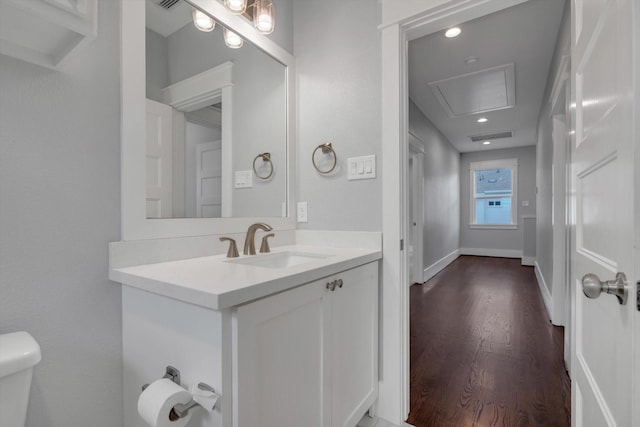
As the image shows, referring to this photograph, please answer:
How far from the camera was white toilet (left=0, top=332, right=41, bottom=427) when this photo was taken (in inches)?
26.6

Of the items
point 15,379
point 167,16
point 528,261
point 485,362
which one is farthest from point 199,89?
point 528,261

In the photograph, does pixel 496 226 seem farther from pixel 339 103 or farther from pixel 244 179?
pixel 244 179

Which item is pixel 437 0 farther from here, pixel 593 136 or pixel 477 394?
pixel 477 394

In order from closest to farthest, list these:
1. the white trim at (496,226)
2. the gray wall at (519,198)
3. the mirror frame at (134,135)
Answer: the mirror frame at (134,135) < the gray wall at (519,198) < the white trim at (496,226)

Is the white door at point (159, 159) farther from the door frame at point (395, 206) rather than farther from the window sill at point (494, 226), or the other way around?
the window sill at point (494, 226)

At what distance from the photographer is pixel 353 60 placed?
1.60 m

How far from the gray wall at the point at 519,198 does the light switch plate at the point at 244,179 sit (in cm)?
650

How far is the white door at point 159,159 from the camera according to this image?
1.16 m

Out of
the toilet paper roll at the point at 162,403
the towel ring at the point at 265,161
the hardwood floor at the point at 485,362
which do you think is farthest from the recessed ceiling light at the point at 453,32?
the toilet paper roll at the point at 162,403

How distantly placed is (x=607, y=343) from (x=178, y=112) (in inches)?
63.2

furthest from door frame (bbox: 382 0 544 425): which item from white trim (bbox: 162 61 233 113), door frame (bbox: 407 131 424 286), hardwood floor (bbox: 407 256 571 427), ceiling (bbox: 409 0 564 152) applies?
door frame (bbox: 407 131 424 286)

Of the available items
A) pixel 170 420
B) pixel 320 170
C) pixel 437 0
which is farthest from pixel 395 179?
pixel 170 420

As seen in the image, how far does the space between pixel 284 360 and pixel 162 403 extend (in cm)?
33

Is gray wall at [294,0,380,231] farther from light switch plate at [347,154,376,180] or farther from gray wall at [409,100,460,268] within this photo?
gray wall at [409,100,460,268]
